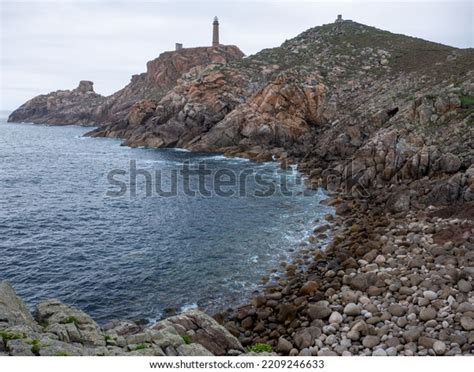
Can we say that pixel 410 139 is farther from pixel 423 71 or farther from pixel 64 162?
pixel 64 162

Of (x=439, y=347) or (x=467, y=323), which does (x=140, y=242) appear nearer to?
(x=439, y=347)

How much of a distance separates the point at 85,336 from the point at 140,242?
59.2ft

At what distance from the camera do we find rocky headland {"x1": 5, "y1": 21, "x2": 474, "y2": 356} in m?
16.9

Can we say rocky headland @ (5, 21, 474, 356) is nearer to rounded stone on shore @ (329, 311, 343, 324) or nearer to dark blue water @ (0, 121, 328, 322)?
rounded stone on shore @ (329, 311, 343, 324)

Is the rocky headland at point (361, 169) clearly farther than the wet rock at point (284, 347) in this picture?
Yes

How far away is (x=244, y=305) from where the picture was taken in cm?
2164

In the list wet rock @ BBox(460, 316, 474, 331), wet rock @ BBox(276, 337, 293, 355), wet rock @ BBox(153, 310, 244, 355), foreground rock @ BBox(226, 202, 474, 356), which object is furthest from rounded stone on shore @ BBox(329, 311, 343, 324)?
wet rock @ BBox(460, 316, 474, 331)

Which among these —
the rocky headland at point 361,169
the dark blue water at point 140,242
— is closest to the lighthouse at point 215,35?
the rocky headland at point 361,169

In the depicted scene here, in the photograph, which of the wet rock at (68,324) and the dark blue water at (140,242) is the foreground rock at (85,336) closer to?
the wet rock at (68,324)

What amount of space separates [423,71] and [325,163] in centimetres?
3073

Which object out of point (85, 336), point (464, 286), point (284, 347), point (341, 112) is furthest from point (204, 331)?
point (341, 112)

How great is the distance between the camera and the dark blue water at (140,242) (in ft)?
76.2

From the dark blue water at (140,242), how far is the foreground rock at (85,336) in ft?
18.7
